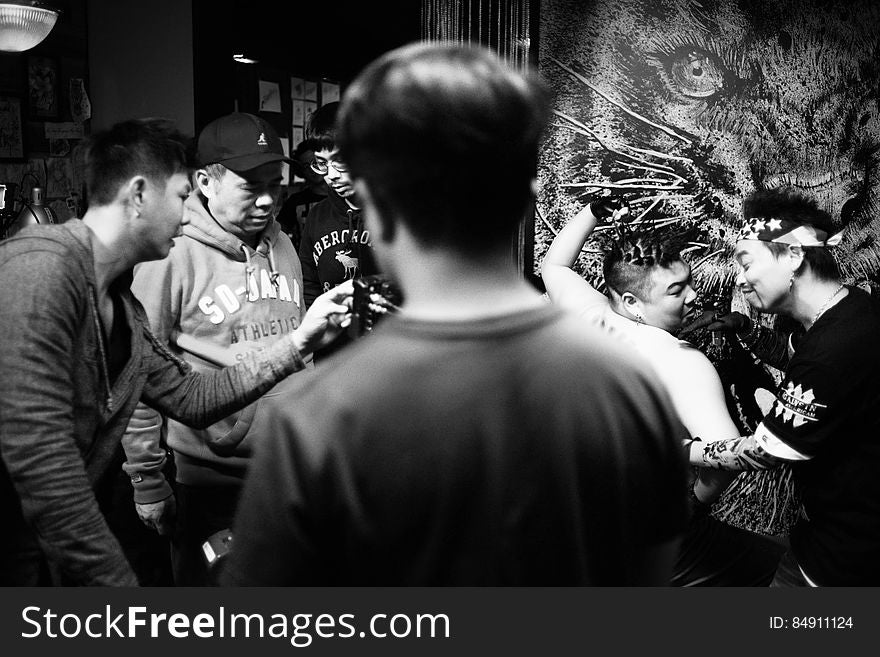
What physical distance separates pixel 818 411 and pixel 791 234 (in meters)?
0.51

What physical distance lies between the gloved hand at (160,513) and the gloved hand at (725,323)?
2.01 meters

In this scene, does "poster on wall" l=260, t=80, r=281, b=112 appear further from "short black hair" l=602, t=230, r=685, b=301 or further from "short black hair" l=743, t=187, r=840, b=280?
"short black hair" l=743, t=187, r=840, b=280

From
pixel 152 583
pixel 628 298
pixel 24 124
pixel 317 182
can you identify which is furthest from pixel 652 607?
pixel 24 124

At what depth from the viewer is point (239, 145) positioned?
2.57 m

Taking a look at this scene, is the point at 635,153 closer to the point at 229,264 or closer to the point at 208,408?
the point at 229,264

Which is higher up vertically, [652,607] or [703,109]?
[703,109]

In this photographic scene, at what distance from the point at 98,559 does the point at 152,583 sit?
6.41 ft

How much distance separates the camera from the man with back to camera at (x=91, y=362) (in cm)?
155

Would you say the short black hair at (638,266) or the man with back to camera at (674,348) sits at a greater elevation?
the short black hair at (638,266)

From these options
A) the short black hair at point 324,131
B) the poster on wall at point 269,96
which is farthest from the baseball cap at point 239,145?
the poster on wall at point 269,96

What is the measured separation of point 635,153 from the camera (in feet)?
12.2

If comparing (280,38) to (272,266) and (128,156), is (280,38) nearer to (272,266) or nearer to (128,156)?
(272,266)

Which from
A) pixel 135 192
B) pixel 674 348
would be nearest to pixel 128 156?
pixel 135 192

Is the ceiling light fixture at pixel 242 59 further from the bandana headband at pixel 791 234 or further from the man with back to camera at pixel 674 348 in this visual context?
the bandana headband at pixel 791 234
